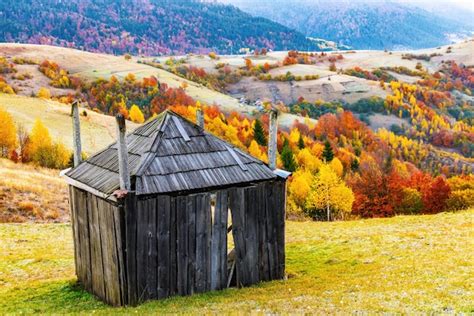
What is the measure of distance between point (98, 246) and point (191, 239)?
10.4ft

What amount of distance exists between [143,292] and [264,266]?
14.9 ft

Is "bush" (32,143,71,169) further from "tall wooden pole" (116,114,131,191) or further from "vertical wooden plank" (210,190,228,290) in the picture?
"tall wooden pole" (116,114,131,191)

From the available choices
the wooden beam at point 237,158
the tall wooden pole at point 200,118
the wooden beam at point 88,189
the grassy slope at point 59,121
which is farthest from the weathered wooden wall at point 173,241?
the grassy slope at point 59,121

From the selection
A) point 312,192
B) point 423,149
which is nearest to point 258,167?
point 312,192

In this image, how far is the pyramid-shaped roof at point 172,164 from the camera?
16.0m

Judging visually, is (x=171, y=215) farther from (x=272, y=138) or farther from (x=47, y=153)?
(x=47, y=153)

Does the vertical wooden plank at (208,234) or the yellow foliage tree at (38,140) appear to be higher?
the vertical wooden plank at (208,234)

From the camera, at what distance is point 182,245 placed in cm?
1662

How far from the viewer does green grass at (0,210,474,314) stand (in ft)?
48.1

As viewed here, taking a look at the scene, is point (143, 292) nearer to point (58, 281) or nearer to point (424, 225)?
point (58, 281)

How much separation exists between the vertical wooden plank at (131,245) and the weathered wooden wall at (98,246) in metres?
0.18

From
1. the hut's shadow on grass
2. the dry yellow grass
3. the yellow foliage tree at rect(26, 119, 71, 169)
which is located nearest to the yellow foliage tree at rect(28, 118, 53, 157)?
the yellow foliage tree at rect(26, 119, 71, 169)

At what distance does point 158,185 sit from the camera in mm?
15820

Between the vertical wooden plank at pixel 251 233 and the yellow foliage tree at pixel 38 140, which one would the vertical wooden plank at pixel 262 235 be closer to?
the vertical wooden plank at pixel 251 233
